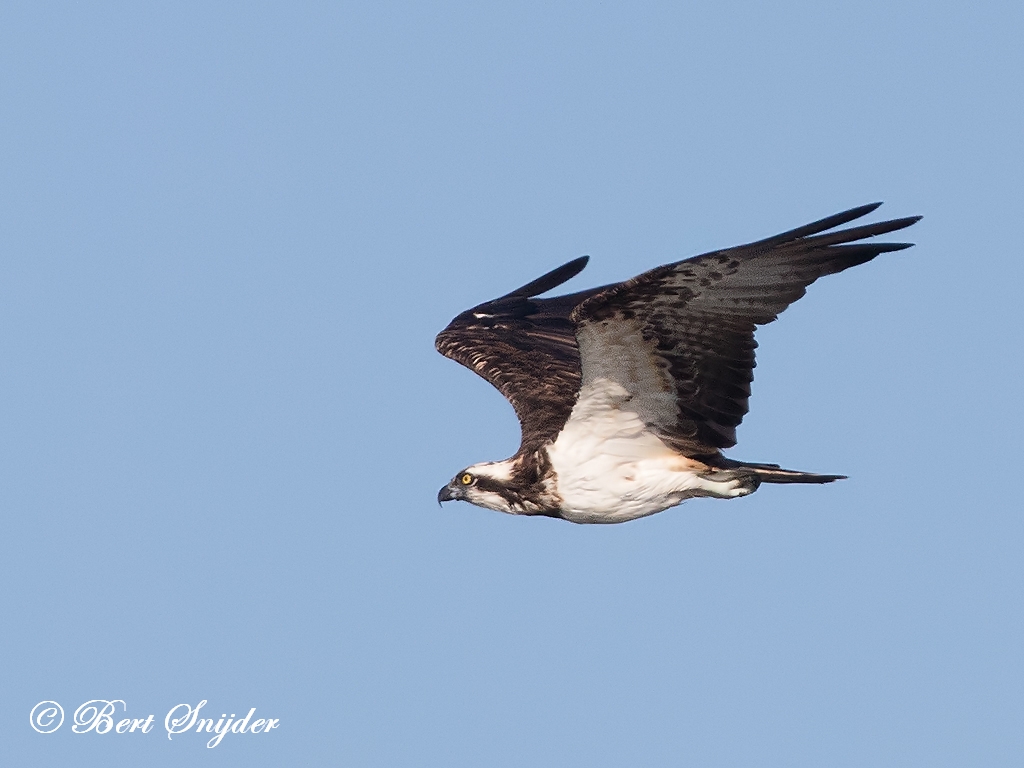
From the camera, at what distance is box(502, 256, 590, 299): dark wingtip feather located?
16.0 m

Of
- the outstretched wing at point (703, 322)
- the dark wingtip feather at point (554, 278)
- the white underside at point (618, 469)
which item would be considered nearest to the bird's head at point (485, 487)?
the white underside at point (618, 469)

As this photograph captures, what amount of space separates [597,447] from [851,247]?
2.72 metres

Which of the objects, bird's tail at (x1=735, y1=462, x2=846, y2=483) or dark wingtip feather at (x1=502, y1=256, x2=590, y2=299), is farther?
dark wingtip feather at (x1=502, y1=256, x2=590, y2=299)

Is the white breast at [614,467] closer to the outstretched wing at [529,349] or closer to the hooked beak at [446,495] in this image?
the outstretched wing at [529,349]

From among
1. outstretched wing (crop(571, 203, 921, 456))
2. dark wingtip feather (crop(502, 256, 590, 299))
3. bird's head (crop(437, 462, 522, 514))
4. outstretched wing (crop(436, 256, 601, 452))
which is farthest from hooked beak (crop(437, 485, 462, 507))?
dark wingtip feather (crop(502, 256, 590, 299))

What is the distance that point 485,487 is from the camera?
12.3m

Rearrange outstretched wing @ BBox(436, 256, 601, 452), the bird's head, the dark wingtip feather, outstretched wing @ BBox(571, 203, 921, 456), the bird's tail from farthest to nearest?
the dark wingtip feather, outstretched wing @ BBox(436, 256, 601, 452), the bird's head, the bird's tail, outstretched wing @ BBox(571, 203, 921, 456)

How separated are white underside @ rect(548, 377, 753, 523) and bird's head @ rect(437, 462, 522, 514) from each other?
508 millimetres

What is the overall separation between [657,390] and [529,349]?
3.37m

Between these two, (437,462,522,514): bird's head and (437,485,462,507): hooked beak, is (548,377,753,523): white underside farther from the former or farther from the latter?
(437,485,462,507): hooked beak

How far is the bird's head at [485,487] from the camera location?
12180mm

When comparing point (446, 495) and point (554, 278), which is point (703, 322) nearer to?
point (446, 495)

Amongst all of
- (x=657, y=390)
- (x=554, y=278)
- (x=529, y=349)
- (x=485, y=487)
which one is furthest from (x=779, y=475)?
(x=554, y=278)

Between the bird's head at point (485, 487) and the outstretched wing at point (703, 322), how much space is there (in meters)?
1.35
